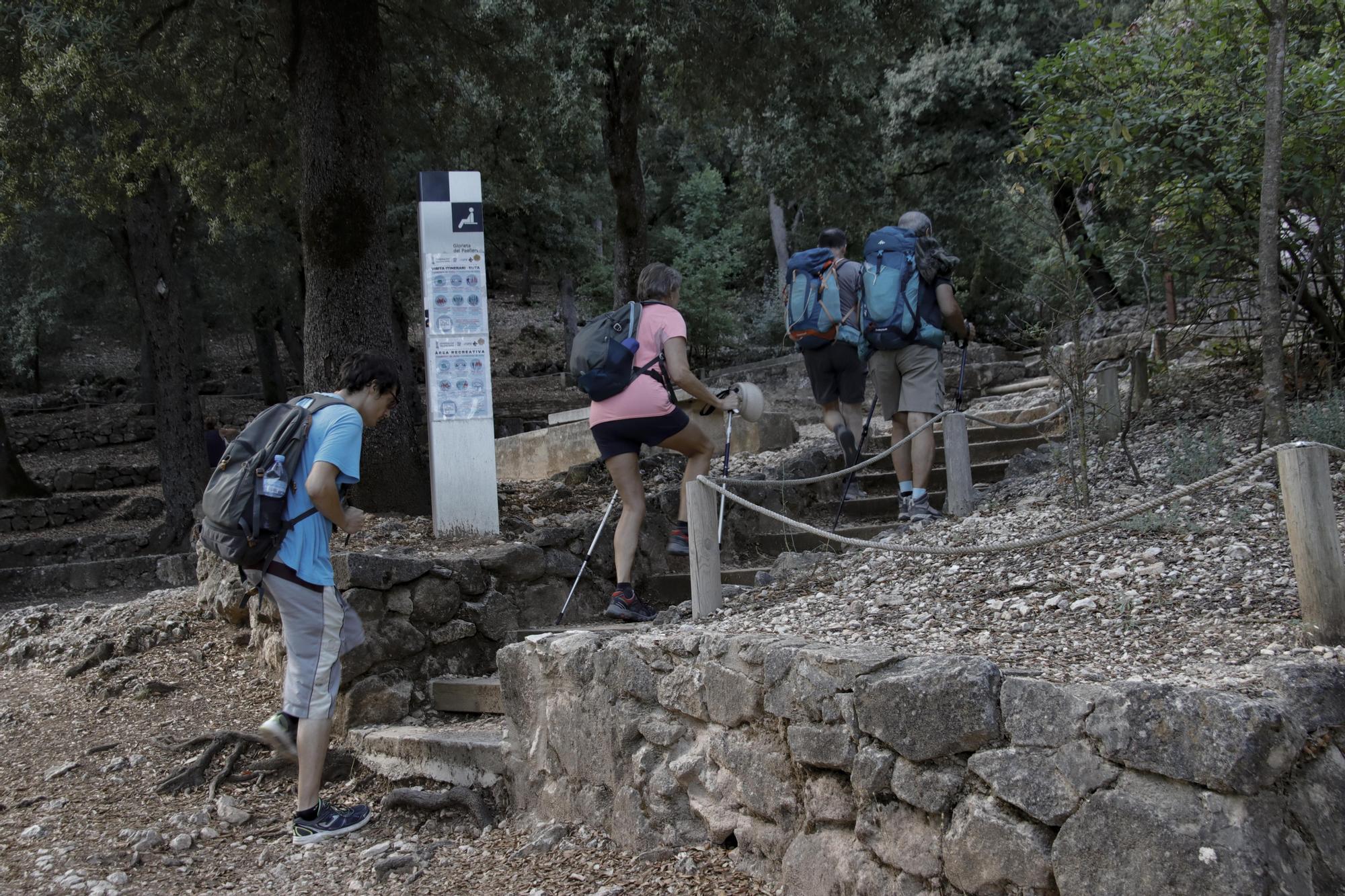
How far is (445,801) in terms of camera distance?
5.22 meters

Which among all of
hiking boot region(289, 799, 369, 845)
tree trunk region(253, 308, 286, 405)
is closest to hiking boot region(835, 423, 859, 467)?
hiking boot region(289, 799, 369, 845)

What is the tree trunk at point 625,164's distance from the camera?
11742 mm

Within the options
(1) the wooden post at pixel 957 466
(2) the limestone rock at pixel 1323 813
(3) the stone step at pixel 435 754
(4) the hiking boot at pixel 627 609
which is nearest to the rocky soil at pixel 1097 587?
→ (1) the wooden post at pixel 957 466

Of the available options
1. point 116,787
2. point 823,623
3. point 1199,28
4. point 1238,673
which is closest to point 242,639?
point 116,787

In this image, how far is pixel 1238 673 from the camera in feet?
10.1

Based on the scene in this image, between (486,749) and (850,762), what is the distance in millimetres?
2286

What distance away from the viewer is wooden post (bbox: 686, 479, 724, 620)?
5.12 metres

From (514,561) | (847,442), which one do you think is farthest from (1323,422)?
(514,561)

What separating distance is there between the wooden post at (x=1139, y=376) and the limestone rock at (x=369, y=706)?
4.91 m

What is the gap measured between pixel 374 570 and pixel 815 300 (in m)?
3.39

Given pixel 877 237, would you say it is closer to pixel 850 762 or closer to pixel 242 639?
pixel 850 762

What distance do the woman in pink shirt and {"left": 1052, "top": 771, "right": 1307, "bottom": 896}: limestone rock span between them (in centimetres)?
304

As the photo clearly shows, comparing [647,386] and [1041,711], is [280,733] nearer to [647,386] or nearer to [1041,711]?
[647,386]

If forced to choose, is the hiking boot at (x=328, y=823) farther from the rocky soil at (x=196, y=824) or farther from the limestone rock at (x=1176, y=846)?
the limestone rock at (x=1176, y=846)
